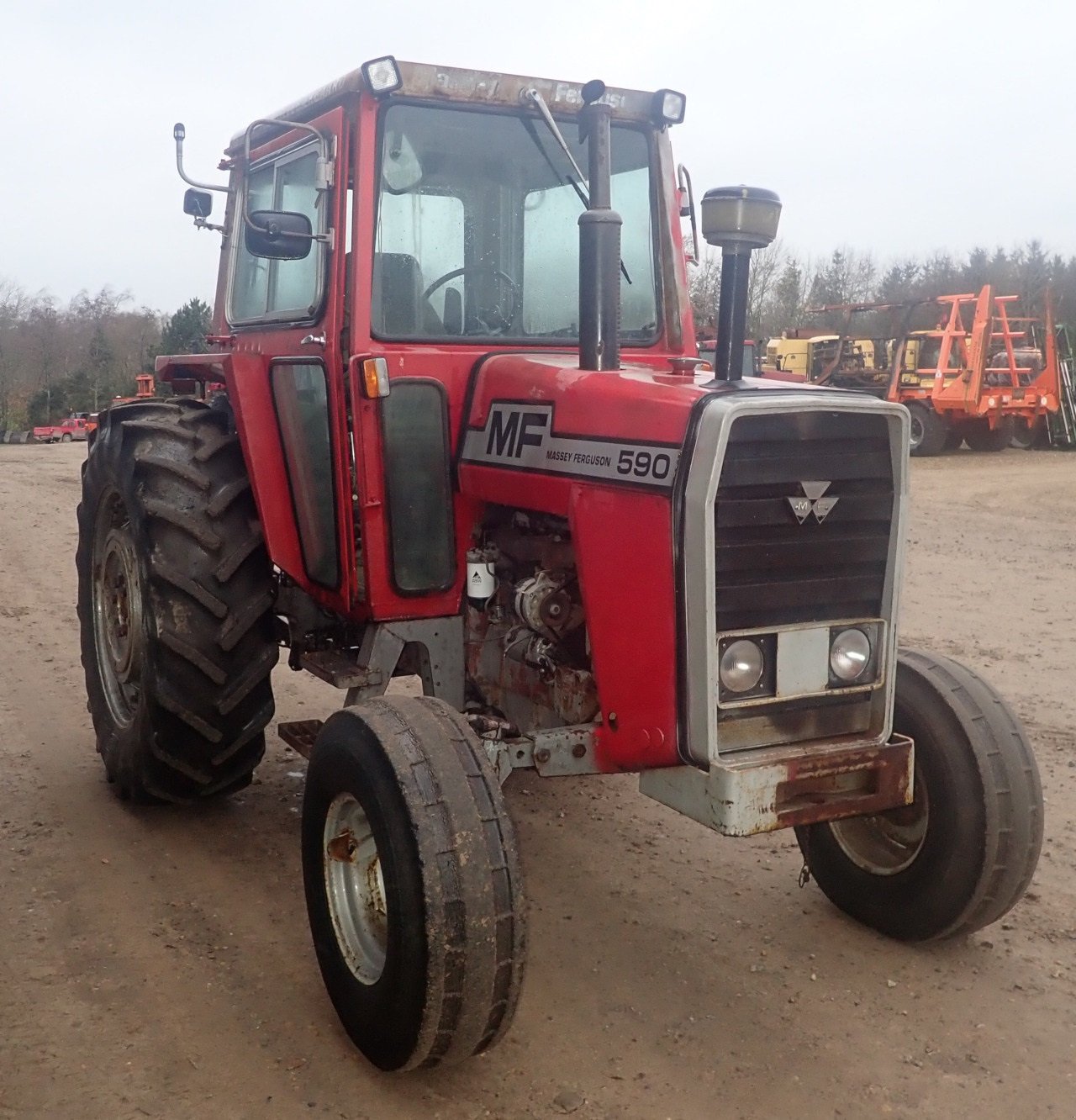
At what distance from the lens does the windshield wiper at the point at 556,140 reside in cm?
357

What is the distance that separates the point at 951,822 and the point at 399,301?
7.46ft

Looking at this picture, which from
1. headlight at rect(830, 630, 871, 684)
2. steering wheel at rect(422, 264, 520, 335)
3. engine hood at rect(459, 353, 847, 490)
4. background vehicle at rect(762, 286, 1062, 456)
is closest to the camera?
engine hood at rect(459, 353, 847, 490)

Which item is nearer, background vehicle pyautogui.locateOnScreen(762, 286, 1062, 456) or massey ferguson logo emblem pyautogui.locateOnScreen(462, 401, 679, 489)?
massey ferguson logo emblem pyautogui.locateOnScreen(462, 401, 679, 489)

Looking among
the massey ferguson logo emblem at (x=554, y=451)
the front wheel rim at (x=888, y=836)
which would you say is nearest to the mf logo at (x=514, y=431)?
the massey ferguson logo emblem at (x=554, y=451)

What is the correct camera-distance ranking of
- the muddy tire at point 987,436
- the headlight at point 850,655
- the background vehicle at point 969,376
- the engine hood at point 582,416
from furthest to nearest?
the muddy tire at point 987,436 → the background vehicle at point 969,376 → the headlight at point 850,655 → the engine hood at point 582,416

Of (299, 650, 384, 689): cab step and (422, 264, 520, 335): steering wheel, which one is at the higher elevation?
(422, 264, 520, 335): steering wheel

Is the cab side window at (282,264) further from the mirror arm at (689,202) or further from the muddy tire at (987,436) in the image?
the muddy tire at (987,436)

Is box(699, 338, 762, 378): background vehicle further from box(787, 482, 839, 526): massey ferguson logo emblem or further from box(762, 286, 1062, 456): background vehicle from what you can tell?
box(762, 286, 1062, 456): background vehicle

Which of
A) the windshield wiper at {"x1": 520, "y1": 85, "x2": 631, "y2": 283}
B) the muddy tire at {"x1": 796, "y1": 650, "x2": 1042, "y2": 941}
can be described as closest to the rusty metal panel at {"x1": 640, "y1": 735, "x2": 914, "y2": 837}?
the muddy tire at {"x1": 796, "y1": 650, "x2": 1042, "y2": 941}

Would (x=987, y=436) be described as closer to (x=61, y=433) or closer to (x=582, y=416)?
(x=582, y=416)

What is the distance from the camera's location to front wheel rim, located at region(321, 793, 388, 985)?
3035mm

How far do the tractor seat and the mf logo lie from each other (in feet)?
1.31

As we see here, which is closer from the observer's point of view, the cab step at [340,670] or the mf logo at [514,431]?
the mf logo at [514,431]

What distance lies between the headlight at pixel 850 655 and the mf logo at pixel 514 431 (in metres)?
0.99
